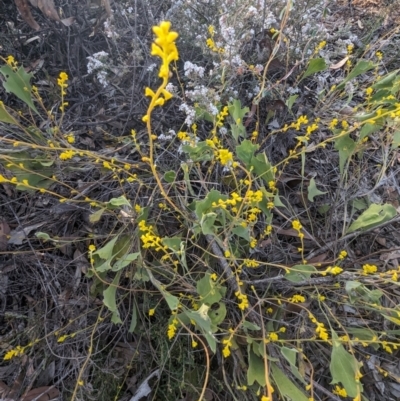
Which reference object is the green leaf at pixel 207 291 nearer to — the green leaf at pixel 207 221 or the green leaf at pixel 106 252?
the green leaf at pixel 207 221

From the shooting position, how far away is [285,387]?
45.9 inches

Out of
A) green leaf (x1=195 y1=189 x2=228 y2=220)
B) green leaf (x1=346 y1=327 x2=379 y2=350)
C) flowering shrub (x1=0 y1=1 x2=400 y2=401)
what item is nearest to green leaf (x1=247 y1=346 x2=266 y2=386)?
flowering shrub (x1=0 y1=1 x2=400 y2=401)

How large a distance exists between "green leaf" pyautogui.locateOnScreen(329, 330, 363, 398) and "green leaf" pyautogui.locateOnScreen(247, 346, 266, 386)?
7.5 inches

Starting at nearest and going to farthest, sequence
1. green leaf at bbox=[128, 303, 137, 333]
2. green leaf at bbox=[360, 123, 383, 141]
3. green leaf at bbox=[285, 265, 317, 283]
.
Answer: green leaf at bbox=[285, 265, 317, 283] < green leaf at bbox=[128, 303, 137, 333] < green leaf at bbox=[360, 123, 383, 141]

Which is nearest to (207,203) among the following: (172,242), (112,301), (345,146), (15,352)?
(172,242)

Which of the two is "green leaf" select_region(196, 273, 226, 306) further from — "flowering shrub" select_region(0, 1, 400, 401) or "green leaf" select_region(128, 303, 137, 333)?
"green leaf" select_region(128, 303, 137, 333)

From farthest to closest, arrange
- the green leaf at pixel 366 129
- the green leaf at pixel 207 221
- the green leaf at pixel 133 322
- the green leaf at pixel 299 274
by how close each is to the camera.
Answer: the green leaf at pixel 366 129
the green leaf at pixel 133 322
the green leaf at pixel 299 274
the green leaf at pixel 207 221

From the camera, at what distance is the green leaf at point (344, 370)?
3.54 feet

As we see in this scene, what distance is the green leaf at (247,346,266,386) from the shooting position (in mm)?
1156

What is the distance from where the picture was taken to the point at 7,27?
1.67m

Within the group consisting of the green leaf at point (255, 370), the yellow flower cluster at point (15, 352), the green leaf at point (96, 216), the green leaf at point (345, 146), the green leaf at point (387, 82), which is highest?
the green leaf at point (387, 82)

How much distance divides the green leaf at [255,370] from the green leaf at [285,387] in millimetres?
33

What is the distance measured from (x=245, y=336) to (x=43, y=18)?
4.59ft

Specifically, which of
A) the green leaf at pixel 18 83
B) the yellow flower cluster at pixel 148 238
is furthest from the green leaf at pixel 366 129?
the green leaf at pixel 18 83
